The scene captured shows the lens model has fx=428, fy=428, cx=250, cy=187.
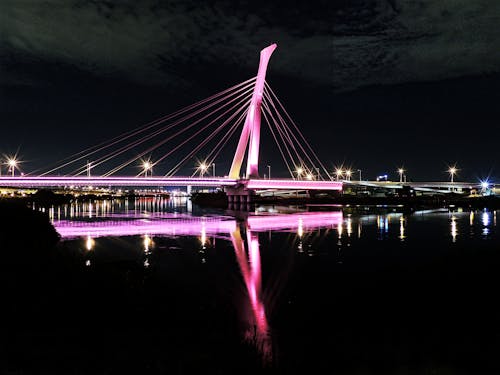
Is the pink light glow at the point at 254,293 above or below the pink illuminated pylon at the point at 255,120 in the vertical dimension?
below

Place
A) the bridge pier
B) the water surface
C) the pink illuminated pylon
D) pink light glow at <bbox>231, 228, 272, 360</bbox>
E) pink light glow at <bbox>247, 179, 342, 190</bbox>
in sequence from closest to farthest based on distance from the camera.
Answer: the water surface → pink light glow at <bbox>231, 228, 272, 360</bbox> → the pink illuminated pylon → pink light glow at <bbox>247, 179, 342, 190</bbox> → the bridge pier

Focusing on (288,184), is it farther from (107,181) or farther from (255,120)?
(107,181)

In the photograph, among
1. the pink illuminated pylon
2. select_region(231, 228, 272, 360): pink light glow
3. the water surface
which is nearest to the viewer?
the water surface

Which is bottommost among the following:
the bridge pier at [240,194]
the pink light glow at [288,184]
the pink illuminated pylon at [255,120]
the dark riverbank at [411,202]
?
the dark riverbank at [411,202]

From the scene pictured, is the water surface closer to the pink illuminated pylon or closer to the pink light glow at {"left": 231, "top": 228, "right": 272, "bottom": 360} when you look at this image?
the pink light glow at {"left": 231, "top": 228, "right": 272, "bottom": 360}

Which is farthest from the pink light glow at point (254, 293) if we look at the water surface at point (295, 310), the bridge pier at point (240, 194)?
the bridge pier at point (240, 194)

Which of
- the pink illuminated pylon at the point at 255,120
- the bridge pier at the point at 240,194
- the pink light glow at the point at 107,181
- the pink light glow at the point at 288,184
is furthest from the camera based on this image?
the bridge pier at the point at 240,194

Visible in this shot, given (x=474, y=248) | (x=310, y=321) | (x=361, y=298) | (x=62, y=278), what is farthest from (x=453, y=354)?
(x=474, y=248)

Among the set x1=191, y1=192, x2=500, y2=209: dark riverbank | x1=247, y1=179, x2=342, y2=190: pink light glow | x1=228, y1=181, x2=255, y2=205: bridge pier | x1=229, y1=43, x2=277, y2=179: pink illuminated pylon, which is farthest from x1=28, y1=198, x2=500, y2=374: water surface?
x1=191, y1=192, x2=500, y2=209: dark riverbank

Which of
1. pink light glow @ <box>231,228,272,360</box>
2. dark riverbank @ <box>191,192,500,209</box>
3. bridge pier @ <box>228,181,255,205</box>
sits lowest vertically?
pink light glow @ <box>231,228,272,360</box>

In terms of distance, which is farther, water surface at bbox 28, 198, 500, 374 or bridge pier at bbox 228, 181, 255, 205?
bridge pier at bbox 228, 181, 255, 205

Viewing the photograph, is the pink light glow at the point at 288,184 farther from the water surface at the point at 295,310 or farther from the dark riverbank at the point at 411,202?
the water surface at the point at 295,310

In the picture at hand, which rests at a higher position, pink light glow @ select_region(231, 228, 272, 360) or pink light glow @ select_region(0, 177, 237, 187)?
pink light glow @ select_region(0, 177, 237, 187)

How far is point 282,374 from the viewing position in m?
5.80
